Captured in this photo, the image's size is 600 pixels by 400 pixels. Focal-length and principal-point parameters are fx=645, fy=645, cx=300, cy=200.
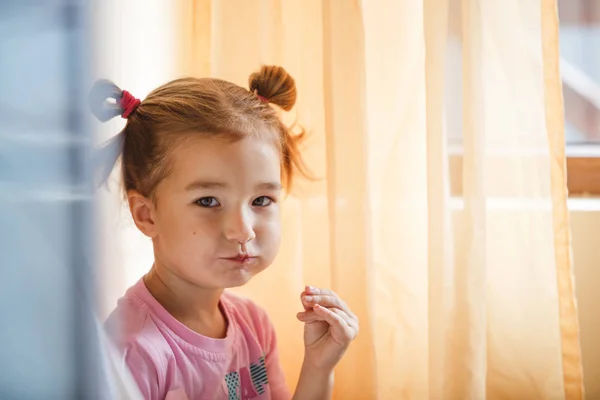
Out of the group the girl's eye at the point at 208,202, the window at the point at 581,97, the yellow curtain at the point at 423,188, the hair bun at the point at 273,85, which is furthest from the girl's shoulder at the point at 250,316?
the window at the point at 581,97

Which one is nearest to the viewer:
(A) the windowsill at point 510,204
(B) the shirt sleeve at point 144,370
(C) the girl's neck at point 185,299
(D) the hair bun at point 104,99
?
(D) the hair bun at point 104,99

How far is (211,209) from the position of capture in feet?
2.87

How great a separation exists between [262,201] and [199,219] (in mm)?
109

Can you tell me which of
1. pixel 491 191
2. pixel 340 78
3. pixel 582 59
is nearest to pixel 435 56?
pixel 340 78

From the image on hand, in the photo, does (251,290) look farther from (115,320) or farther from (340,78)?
(115,320)

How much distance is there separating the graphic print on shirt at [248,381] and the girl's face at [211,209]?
17 cm

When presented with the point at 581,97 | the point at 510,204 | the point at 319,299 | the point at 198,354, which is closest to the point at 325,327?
the point at 319,299

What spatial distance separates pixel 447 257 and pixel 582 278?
412mm

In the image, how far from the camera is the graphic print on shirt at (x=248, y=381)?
3.21 feet

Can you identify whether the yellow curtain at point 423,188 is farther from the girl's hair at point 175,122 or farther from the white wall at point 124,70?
the girl's hair at point 175,122

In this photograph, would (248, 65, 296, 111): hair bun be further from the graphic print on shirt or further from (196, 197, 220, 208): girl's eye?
the graphic print on shirt

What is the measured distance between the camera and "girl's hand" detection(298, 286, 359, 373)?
0.97 m

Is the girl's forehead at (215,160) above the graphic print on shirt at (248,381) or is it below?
above

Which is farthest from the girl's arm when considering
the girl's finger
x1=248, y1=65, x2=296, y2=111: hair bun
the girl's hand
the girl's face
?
x1=248, y1=65, x2=296, y2=111: hair bun
